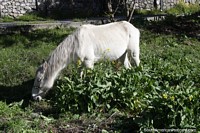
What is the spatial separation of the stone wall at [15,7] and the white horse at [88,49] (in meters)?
12.5

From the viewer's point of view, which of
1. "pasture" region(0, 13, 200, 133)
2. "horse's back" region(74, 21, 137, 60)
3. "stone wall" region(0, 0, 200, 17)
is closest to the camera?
"pasture" region(0, 13, 200, 133)

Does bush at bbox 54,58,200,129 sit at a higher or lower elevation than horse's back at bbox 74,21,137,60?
lower

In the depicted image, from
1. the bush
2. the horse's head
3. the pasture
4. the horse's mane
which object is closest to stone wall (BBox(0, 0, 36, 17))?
the pasture

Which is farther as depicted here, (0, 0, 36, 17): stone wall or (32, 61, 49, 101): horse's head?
(0, 0, 36, 17): stone wall

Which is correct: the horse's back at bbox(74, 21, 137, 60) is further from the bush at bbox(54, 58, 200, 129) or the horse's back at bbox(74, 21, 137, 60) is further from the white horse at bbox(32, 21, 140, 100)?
the bush at bbox(54, 58, 200, 129)

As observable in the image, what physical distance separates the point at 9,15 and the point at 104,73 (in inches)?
572

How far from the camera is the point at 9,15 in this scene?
20.6 meters

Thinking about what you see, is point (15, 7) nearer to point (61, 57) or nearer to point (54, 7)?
point (54, 7)

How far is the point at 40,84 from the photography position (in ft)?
24.9

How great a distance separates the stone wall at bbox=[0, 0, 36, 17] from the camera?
20578 mm

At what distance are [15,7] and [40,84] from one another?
1404 centimetres

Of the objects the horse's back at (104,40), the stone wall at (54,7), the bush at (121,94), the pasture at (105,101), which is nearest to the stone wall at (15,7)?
the stone wall at (54,7)

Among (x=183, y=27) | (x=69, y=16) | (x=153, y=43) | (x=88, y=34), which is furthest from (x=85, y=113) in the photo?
(x=69, y=16)

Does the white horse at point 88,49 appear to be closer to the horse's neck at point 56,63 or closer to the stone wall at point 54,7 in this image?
the horse's neck at point 56,63
